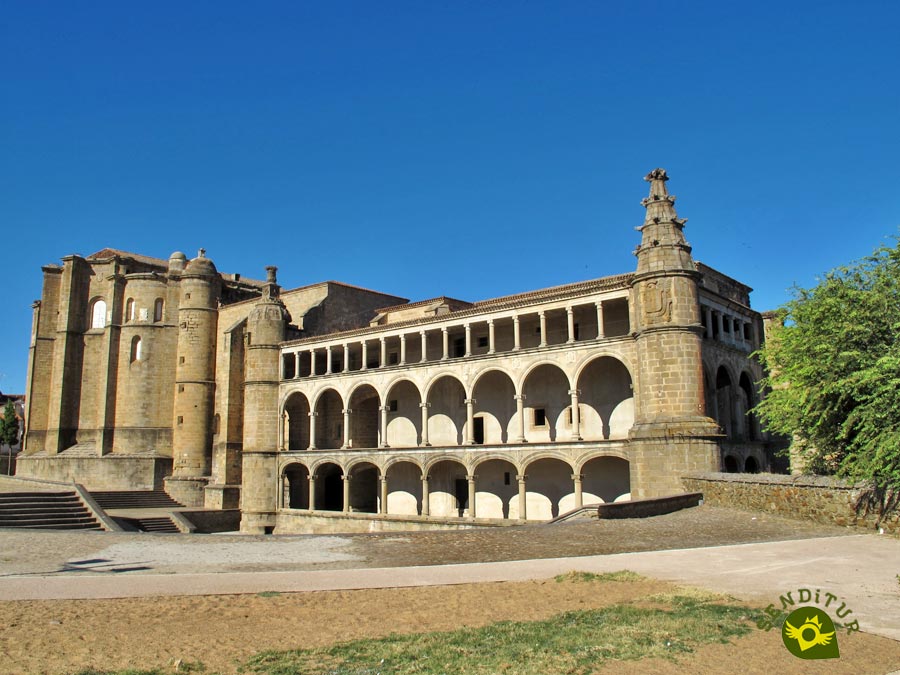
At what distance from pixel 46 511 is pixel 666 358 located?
77.6 ft

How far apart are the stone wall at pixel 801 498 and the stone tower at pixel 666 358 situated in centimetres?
405

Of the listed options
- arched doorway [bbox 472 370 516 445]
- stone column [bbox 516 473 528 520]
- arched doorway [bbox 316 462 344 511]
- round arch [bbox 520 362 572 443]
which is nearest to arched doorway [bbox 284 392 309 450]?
arched doorway [bbox 316 462 344 511]

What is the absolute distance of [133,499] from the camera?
4312cm

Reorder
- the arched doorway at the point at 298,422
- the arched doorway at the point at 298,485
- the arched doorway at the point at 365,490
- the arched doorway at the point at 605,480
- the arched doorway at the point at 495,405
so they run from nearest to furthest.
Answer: the arched doorway at the point at 605,480
the arched doorway at the point at 495,405
the arched doorway at the point at 365,490
the arched doorway at the point at 298,485
the arched doorway at the point at 298,422

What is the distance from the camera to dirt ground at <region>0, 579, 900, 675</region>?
6852 mm

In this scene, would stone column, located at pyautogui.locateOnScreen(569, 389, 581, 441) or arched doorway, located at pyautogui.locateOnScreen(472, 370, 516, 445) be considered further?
arched doorway, located at pyautogui.locateOnScreen(472, 370, 516, 445)

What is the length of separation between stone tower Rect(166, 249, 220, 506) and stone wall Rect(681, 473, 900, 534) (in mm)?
34276

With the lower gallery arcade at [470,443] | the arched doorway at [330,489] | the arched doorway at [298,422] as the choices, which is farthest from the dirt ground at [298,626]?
the arched doorway at [298,422]

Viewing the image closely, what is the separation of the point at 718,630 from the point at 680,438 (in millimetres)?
17870

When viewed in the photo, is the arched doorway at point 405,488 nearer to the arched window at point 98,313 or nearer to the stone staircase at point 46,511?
the stone staircase at point 46,511

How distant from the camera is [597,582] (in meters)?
10.6

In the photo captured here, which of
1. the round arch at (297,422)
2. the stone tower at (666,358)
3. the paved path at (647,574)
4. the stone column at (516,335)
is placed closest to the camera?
the paved path at (647,574)

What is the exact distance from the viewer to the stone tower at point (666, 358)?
81.5ft
